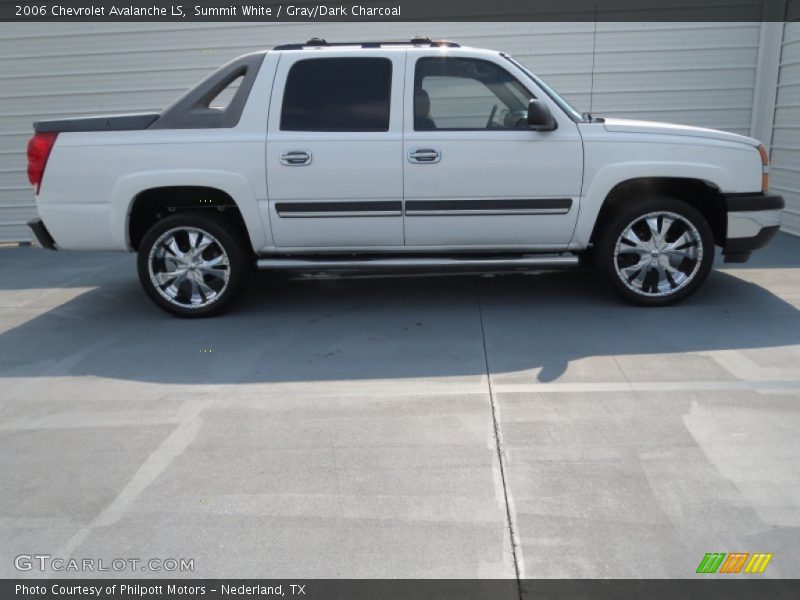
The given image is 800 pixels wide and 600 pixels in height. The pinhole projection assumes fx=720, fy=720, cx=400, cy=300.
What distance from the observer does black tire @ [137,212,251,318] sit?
547 centimetres

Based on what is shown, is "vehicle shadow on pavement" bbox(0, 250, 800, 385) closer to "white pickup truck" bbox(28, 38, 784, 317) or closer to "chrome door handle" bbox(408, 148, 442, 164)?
"white pickup truck" bbox(28, 38, 784, 317)

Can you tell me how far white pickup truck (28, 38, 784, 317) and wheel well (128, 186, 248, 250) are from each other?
0.02 m

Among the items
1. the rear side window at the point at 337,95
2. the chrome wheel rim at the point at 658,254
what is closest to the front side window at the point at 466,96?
the rear side window at the point at 337,95

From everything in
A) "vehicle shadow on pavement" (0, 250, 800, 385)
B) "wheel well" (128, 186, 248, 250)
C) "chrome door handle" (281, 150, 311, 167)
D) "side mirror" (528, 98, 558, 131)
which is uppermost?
"side mirror" (528, 98, 558, 131)

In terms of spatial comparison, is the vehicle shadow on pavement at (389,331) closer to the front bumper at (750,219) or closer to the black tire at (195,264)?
the black tire at (195,264)

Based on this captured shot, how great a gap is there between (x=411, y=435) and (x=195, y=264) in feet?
8.91

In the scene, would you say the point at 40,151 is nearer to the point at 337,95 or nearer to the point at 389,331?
the point at 337,95

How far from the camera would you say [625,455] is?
3.33 m

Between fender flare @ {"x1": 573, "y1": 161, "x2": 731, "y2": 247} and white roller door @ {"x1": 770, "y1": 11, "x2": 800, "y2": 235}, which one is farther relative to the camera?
white roller door @ {"x1": 770, "y1": 11, "x2": 800, "y2": 235}

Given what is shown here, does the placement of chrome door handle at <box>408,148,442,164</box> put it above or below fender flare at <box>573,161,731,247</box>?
above

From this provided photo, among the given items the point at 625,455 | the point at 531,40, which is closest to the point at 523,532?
the point at 625,455
